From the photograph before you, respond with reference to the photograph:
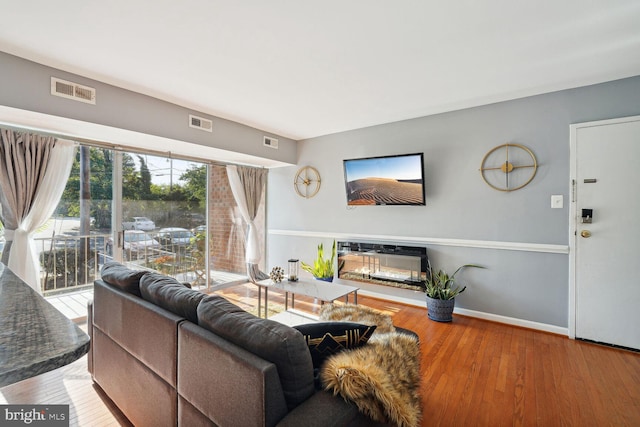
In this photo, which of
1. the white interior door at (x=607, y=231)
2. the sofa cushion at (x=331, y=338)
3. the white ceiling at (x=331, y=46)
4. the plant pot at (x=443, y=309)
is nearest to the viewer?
the sofa cushion at (x=331, y=338)

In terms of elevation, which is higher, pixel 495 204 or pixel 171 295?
pixel 495 204

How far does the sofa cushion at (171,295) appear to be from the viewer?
54.8 inches

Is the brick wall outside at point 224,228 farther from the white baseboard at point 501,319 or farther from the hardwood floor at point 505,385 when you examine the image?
the white baseboard at point 501,319

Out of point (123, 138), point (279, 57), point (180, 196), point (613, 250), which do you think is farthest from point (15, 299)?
point (613, 250)

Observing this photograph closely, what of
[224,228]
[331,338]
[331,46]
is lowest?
[331,338]

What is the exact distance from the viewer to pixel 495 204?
10.4 feet

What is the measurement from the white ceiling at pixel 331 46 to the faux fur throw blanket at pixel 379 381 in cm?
185

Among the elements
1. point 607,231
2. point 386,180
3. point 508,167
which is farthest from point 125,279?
point 607,231

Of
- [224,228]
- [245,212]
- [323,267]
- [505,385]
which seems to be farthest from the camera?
[245,212]

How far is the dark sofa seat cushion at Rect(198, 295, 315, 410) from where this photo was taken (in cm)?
103

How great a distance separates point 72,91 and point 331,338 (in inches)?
114

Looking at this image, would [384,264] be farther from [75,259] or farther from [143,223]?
[75,259]

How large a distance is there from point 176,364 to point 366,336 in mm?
868

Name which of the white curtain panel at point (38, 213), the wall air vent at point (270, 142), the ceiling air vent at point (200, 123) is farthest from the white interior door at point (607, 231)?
the white curtain panel at point (38, 213)
